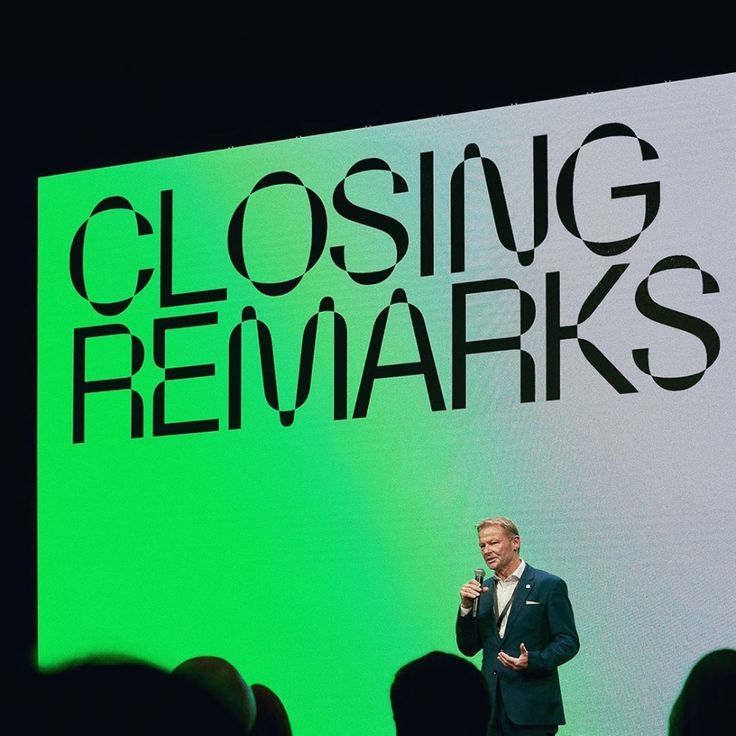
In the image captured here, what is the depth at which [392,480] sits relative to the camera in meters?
5.20

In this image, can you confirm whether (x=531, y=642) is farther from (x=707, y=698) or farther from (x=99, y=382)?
(x=99, y=382)

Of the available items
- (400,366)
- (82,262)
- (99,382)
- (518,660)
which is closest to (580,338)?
(400,366)

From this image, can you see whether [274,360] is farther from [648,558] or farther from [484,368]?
[648,558]

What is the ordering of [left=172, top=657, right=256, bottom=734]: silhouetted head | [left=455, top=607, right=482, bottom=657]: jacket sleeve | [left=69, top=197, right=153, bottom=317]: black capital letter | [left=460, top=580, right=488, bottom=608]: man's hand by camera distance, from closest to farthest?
[left=172, top=657, right=256, bottom=734]: silhouetted head < [left=460, top=580, right=488, bottom=608]: man's hand < [left=455, top=607, right=482, bottom=657]: jacket sleeve < [left=69, top=197, right=153, bottom=317]: black capital letter

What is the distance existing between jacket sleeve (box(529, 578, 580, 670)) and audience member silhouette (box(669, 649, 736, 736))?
0.35m

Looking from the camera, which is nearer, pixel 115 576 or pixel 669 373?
pixel 669 373

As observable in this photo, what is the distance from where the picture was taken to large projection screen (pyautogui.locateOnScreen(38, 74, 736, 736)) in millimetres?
4852

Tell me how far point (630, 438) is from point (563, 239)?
71cm

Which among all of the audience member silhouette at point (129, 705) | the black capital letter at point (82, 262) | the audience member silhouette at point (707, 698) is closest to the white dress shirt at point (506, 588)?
the audience member silhouette at point (707, 698)

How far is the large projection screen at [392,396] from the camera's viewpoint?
485 centimetres

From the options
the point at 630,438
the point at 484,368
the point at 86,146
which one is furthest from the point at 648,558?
the point at 86,146

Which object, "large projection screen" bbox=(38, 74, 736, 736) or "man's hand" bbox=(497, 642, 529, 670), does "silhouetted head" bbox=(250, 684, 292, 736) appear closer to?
"large projection screen" bbox=(38, 74, 736, 736)

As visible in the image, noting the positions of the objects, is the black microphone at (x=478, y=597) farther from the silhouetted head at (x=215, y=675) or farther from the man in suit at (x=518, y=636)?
the silhouetted head at (x=215, y=675)

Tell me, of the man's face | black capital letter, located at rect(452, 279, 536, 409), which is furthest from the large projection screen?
the man's face
